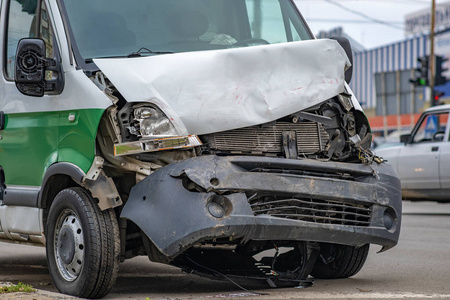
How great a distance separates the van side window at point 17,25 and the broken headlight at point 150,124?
5.25 feet

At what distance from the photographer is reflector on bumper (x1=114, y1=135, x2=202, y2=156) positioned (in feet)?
17.4

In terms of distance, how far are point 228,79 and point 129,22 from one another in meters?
1.08

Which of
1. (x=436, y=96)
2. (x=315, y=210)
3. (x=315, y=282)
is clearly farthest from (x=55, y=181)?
(x=436, y=96)

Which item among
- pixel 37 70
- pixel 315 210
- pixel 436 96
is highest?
pixel 37 70

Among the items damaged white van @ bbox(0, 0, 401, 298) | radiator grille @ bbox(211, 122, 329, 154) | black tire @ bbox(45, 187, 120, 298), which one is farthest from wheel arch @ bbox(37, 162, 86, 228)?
radiator grille @ bbox(211, 122, 329, 154)

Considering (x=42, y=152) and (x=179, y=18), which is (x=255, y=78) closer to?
(x=179, y=18)

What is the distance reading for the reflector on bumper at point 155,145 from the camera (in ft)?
17.4

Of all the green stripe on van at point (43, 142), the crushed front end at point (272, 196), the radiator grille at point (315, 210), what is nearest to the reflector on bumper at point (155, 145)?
the crushed front end at point (272, 196)

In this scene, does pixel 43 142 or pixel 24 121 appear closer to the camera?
pixel 43 142

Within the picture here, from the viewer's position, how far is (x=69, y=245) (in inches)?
223

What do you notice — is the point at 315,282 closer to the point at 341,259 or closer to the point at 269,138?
the point at 341,259

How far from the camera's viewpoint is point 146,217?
17.3 feet

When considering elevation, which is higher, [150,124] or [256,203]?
[150,124]

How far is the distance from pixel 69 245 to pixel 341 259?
7.52ft
